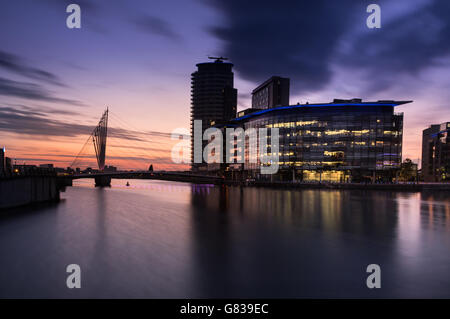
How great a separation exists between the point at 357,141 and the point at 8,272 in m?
122

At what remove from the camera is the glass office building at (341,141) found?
112m

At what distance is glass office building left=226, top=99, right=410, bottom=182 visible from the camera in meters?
112

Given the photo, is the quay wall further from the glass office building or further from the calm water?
the glass office building

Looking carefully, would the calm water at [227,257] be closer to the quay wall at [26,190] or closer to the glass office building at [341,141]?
the quay wall at [26,190]

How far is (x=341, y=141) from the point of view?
115375 mm

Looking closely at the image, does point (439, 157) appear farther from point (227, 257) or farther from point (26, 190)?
point (26, 190)

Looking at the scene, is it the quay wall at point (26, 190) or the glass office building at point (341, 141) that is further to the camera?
the glass office building at point (341, 141)

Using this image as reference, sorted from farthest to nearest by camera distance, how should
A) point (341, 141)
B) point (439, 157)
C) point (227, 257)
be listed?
1. point (439, 157)
2. point (341, 141)
3. point (227, 257)

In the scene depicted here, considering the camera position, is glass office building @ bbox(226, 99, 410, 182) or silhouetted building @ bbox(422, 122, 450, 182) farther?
silhouetted building @ bbox(422, 122, 450, 182)

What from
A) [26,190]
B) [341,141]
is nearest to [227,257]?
[26,190]

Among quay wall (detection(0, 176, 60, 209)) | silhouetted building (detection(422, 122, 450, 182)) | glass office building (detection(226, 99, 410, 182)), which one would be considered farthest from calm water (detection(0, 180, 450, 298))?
silhouetted building (detection(422, 122, 450, 182))

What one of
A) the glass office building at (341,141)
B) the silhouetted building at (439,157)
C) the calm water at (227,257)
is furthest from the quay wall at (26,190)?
the silhouetted building at (439,157)

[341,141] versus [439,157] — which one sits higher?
[341,141]

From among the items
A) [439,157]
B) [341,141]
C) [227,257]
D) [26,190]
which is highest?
[341,141]
